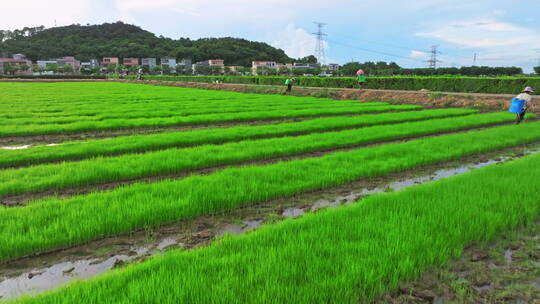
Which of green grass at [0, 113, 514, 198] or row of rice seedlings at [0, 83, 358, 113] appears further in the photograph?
row of rice seedlings at [0, 83, 358, 113]

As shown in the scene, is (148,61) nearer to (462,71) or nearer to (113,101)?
(462,71)

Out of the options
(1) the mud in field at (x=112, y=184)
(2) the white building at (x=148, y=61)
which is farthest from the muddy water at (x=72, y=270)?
(2) the white building at (x=148, y=61)

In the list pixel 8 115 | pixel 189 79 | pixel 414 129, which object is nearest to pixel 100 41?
pixel 189 79

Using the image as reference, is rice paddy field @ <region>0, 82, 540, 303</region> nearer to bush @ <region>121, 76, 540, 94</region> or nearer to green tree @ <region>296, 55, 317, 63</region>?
bush @ <region>121, 76, 540, 94</region>

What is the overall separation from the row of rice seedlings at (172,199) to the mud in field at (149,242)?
0.12 meters

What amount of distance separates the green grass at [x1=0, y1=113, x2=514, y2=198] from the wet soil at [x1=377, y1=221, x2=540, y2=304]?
4897mm

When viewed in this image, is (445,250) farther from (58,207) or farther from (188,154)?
(188,154)

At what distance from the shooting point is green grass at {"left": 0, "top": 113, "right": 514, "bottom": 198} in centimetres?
555

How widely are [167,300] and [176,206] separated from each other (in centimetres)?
210

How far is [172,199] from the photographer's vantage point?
458 centimetres

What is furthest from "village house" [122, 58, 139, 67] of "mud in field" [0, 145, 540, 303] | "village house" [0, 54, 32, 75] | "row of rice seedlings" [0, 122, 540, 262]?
"mud in field" [0, 145, 540, 303]

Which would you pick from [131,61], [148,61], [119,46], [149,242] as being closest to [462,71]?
[149,242]

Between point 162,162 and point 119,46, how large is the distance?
14960cm

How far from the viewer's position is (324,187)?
5.75 meters
